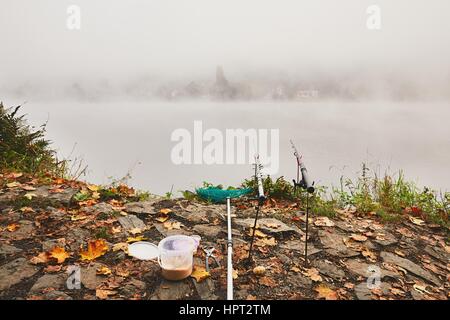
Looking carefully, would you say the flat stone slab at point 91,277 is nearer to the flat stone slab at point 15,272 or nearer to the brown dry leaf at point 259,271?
the flat stone slab at point 15,272

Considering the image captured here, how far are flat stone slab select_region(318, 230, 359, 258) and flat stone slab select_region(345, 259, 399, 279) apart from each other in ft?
0.59

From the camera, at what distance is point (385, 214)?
5586 millimetres

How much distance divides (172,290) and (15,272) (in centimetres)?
187

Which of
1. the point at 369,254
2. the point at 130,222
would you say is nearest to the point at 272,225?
the point at 369,254

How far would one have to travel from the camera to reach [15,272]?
3.31 m

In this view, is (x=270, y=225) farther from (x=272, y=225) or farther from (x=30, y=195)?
(x=30, y=195)

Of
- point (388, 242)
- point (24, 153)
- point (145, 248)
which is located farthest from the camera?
point (24, 153)

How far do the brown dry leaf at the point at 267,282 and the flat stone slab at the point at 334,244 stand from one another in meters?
1.24

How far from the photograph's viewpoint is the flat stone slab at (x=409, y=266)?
380 centimetres

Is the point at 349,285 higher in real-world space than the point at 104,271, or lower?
lower
